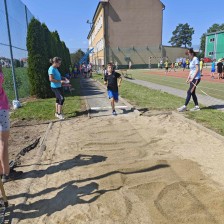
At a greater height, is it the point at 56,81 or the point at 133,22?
the point at 133,22

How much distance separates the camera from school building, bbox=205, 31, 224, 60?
182ft

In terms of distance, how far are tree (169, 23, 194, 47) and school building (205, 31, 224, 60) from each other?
2777 inches

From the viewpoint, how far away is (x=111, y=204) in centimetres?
326

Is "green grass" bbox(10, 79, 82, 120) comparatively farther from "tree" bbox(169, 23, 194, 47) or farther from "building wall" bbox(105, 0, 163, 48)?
"tree" bbox(169, 23, 194, 47)

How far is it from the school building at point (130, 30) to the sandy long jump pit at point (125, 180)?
4407 centimetres

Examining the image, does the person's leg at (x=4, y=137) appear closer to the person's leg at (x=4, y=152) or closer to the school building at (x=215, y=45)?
the person's leg at (x=4, y=152)

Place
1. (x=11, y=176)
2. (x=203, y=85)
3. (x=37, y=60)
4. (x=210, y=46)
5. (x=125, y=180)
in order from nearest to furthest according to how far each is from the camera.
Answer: (x=125, y=180)
(x=11, y=176)
(x=37, y=60)
(x=203, y=85)
(x=210, y=46)

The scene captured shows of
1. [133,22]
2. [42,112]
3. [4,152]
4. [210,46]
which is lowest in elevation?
[42,112]

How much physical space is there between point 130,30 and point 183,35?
87.4 metres

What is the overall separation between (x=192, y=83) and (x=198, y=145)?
11.8ft

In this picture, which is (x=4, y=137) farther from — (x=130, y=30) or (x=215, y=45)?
(x=215, y=45)

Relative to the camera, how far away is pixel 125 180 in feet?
12.7

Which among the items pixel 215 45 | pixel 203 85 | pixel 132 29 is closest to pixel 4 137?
pixel 203 85

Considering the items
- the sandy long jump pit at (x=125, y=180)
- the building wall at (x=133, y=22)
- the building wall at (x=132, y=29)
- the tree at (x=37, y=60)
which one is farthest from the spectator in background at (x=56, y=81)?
the building wall at (x=133, y=22)
